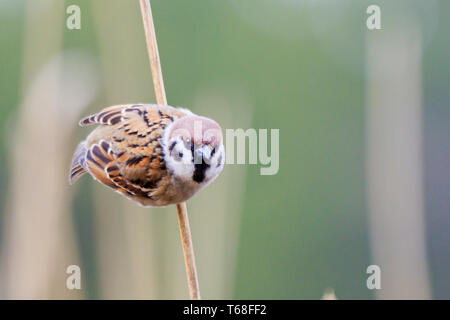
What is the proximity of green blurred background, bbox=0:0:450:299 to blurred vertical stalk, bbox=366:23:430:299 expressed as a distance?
1 cm

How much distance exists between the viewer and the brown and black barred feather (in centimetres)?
312

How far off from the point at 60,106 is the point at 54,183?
523 mm

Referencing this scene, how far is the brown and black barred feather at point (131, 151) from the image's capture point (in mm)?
3119

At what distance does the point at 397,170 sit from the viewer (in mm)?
4887

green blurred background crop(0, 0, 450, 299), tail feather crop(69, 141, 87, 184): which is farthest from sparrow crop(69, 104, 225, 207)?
green blurred background crop(0, 0, 450, 299)

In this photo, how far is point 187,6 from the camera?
27.0ft

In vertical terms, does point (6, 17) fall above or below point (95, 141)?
above

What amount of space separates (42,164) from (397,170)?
9.36ft

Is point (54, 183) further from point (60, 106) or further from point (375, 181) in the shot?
point (375, 181)

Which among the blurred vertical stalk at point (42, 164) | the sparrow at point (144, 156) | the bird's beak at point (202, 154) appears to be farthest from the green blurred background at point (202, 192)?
the bird's beak at point (202, 154)

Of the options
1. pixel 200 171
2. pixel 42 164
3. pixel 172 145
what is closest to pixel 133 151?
pixel 172 145

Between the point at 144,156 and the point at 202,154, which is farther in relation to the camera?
the point at 144,156

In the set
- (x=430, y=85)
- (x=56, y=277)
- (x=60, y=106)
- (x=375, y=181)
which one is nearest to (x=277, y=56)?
(x=430, y=85)

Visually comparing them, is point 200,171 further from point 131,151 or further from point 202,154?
point 131,151
